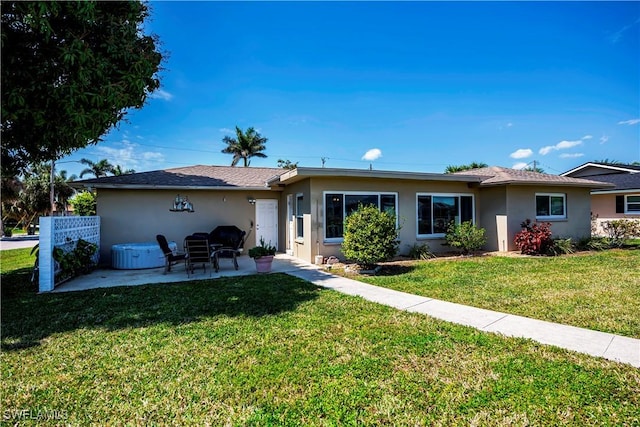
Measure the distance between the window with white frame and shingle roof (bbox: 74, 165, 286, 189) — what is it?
2105 centimetres

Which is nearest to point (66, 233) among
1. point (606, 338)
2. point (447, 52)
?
point (606, 338)

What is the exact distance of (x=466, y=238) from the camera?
37.7ft

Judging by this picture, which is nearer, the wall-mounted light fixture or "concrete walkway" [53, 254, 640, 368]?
"concrete walkway" [53, 254, 640, 368]

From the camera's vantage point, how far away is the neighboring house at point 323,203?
10.7 meters

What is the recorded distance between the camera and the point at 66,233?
8.26m

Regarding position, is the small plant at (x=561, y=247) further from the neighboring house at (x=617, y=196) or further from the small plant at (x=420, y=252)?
the neighboring house at (x=617, y=196)

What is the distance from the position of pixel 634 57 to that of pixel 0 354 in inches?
810

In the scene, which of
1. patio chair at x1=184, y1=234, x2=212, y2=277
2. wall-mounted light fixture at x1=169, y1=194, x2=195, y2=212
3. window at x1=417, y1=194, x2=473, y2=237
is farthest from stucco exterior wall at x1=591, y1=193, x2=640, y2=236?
wall-mounted light fixture at x1=169, y1=194, x2=195, y2=212

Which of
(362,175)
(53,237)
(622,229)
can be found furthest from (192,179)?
(622,229)

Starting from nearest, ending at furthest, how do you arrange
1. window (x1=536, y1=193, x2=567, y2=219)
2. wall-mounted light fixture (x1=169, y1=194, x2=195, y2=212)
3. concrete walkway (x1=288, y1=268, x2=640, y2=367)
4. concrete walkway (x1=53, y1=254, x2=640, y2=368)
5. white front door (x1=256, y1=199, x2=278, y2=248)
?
concrete walkway (x1=288, y1=268, x2=640, y2=367) < concrete walkway (x1=53, y1=254, x2=640, y2=368) < wall-mounted light fixture (x1=169, y1=194, x2=195, y2=212) < window (x1=536, y1=193, x2=567, y2=219) < white front door (x1=256, y1=199, x2=278, y2=248)

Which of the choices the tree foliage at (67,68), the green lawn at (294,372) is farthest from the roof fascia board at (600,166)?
the tree foliage at (67,68)

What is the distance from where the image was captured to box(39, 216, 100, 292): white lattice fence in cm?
715

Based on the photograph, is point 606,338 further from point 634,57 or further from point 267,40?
point 634,57

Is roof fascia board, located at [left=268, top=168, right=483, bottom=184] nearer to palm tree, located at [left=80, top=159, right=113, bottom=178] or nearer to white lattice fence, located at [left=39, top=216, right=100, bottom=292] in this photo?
white lattice fence, located at [left=39, top=216, right=100, bottom=292]
